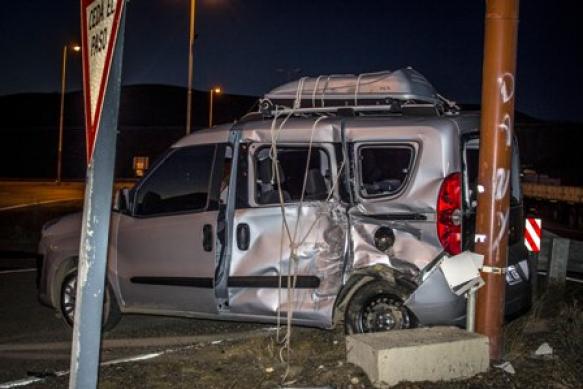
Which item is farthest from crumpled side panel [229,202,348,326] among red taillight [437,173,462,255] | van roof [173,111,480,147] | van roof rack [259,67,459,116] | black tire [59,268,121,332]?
black tire [59,268,121,332]

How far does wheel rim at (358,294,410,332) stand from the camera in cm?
620

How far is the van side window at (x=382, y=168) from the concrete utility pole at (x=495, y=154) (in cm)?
99

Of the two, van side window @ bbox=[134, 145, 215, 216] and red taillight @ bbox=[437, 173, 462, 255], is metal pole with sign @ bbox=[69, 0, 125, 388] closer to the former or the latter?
red taillight @ bbox=[437, 173, 462, 255]

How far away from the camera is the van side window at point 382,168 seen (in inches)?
255

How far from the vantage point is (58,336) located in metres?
7.65

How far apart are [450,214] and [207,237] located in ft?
7.23

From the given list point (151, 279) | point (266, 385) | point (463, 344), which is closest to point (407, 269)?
point (463, 344)

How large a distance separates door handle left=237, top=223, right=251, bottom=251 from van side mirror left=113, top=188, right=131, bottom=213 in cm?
140

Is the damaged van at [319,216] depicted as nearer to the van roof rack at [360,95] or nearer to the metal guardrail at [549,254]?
the van roof rack at [360,95]

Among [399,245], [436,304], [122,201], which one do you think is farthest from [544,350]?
[122,201]

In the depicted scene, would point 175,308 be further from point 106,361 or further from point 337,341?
point 337,341

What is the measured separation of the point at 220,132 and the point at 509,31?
282cm

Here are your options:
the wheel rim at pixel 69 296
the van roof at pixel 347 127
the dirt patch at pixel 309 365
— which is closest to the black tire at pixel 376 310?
the dirt patch at pixel 309 365

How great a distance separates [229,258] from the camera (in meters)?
6.70
